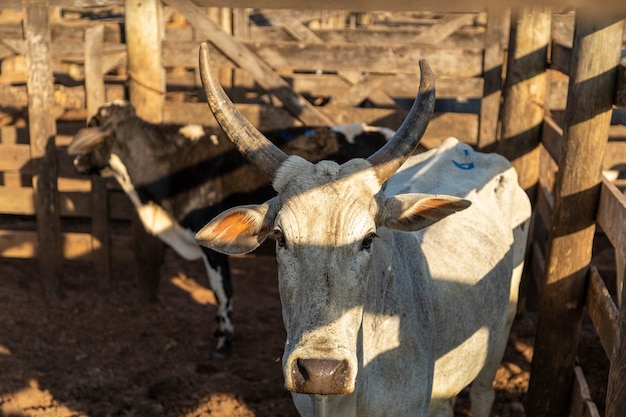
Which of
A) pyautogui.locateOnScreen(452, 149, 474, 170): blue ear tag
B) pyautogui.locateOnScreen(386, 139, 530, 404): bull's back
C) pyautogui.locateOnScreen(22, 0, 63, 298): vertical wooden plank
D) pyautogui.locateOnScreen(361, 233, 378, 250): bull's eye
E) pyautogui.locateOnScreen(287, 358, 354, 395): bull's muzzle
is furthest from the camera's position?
pyautogui.locateOnScreen(22, 0, 63, 298): vertical wooden plank

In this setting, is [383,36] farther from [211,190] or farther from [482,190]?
[482,190]

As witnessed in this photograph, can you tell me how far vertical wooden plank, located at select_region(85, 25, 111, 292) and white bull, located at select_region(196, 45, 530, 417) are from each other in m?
3.46

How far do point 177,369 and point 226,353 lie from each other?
0.42 meters

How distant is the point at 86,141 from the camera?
6004 millimetres

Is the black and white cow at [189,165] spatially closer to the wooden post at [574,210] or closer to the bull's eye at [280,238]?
the wooden post at [574,210]

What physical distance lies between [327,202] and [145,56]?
3.90 metres

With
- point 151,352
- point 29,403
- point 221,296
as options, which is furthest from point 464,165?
point 29,403

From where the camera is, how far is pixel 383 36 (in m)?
9.62

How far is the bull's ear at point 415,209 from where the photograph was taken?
9.71ft

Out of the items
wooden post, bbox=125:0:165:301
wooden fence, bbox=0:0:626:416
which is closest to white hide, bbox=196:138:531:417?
wooden fence, bbox=0:0:626:416

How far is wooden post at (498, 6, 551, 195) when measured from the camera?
5.25 meters

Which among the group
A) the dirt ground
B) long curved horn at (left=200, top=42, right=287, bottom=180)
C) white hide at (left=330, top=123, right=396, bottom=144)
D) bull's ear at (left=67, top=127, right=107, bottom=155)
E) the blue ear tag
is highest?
long curved horn at (left=200, top=42, right=287, bottom=180)

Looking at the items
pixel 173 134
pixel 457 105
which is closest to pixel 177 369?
pixel 173 134

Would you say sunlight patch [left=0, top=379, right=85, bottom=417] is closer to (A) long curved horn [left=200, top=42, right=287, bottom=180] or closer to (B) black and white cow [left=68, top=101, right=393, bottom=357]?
(B) black and white cow [left=68, top=101, right=393, bottom=357]
